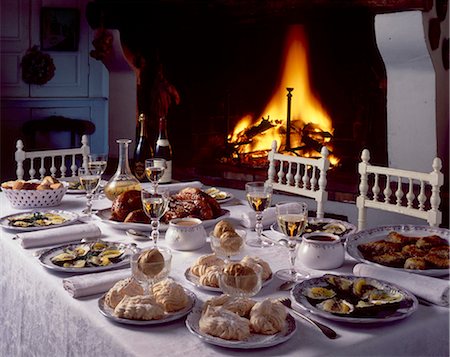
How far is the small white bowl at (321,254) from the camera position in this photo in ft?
5.03

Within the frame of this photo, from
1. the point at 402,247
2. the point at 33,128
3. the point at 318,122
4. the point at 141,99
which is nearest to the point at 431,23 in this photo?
the point at 318,122

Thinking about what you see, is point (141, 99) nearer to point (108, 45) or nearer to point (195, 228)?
point (108, 45)

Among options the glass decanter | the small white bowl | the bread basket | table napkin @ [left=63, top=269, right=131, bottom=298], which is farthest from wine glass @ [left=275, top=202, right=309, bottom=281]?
the bread basket

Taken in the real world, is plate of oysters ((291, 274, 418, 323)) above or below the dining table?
above

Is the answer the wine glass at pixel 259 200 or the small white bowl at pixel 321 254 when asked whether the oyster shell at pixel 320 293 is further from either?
the wine glass at pixel 259 200

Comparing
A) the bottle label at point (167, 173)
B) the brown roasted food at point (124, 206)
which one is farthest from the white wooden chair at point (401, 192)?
the brown roasted food at point (124, 206)

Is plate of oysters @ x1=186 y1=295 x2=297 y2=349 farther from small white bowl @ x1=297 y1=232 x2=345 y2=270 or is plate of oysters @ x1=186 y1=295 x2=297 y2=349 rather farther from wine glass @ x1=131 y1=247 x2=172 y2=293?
small white bowl @ x1=297 y1=232 x2=345 y2=270

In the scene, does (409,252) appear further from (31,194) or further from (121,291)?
(31,194)

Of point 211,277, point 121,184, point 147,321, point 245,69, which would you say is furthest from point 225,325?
point 245,69

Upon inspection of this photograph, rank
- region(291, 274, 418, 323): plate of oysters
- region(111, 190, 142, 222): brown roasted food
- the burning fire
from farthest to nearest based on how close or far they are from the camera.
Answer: the burning fire → region(111, 190, 142, 222): brown roasted food → region(291, 274, 418, 323): plate of oysters

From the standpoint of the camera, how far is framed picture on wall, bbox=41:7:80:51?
5.34 metres

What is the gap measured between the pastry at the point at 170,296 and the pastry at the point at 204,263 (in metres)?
0.18

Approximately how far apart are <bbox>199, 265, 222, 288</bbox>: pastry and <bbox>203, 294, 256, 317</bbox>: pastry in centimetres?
13

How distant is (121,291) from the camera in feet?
4.10
